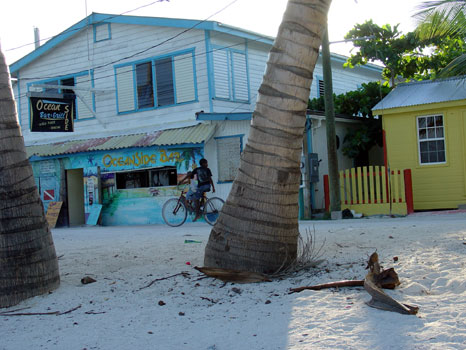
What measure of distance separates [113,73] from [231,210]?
1491cm

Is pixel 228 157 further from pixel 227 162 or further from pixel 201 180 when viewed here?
pixel 201 180

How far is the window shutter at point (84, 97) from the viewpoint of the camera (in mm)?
20359

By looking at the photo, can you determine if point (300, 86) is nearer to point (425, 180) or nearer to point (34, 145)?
point (425, 180)

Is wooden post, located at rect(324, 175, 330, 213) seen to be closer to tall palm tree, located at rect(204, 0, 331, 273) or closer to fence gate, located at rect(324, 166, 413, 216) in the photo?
fence gate, located at rect(324, 166, 413, 216)

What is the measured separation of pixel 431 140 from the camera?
15.7 meters

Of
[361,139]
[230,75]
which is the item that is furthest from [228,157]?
[361,139]

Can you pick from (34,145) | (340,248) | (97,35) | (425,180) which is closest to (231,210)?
(340,248)

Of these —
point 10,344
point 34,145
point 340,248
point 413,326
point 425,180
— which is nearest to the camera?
point 413,326

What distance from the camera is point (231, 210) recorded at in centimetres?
598

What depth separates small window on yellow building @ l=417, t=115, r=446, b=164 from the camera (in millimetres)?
15656

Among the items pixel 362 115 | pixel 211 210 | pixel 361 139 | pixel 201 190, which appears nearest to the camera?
pixel 201 190

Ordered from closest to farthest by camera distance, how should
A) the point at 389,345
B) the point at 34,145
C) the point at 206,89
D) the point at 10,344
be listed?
1. the point at 389,345
2. the point at 10,344
3. the point at 206,89
4. the point at 34,145

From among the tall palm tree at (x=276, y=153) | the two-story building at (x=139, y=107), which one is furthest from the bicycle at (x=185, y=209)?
the tall palm tree at (x=276, y=153)

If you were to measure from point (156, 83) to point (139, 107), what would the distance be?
113cm
